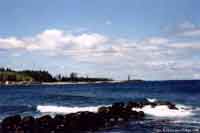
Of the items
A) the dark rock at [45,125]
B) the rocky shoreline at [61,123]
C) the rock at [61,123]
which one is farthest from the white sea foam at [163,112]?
the dark rock at [45,125]

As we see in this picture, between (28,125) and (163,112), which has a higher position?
(28,125)

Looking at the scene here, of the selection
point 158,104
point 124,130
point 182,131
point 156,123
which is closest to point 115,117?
point 156,123

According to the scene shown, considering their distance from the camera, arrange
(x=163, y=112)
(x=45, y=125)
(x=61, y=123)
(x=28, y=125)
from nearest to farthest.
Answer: (x=28, y=125) → (x=45, y=125) → (x=61, y=123) → (x=163, y=112)

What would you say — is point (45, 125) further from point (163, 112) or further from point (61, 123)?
point (163, 112)

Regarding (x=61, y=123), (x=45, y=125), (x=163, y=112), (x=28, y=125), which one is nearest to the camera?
(x=28, y=125)

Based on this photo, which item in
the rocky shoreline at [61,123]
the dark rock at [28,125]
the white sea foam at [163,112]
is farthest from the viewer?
the white sea foam at [163,112]

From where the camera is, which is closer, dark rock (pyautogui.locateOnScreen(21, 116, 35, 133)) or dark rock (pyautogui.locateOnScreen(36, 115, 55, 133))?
dark rock (pyautogui.locateOnScreen(21, 116, 35, 133))

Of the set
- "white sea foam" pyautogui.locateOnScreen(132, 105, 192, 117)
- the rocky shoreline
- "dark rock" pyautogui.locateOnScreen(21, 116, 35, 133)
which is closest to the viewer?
"dark rock" pyautogui.locateOnScreen(21, 116, 35, 133)

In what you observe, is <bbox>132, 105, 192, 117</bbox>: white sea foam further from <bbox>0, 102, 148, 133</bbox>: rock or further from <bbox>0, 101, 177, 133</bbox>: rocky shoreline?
<bbox>0, 102, 148, 133</bbox>: rock

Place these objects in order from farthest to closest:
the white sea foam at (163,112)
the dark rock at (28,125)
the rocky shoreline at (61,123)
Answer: the white sea foam at (163,112) → the rocky shoreline at (61,123) → the dark rock at (28,125)

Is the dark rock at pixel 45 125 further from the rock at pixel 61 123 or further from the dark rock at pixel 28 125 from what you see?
the dark rock at pixel 28 125

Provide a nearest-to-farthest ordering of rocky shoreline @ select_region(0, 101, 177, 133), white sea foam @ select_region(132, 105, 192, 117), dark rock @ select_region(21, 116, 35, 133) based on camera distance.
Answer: dark rock @ select_region(21, 116, 35, 133) < rocky shoreline @ select_region(0, 101, 177, 133) < white sea foam @ select_region(132, 105, 192, 117)

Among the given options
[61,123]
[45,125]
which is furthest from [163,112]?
[45,125]

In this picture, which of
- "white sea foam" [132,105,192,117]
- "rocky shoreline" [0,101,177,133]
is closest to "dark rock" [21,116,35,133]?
"rocky shoreline" [0,101,177,133]
